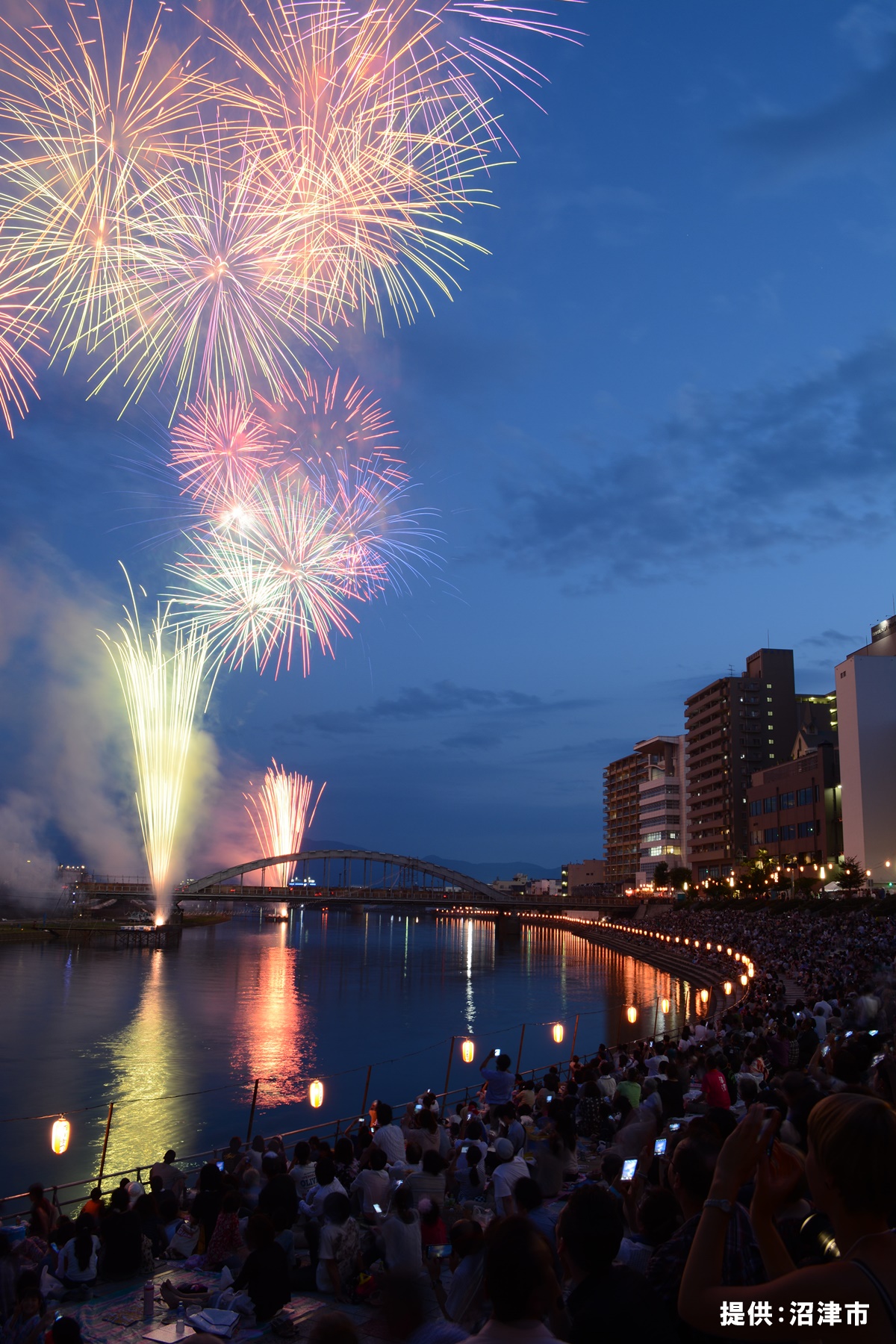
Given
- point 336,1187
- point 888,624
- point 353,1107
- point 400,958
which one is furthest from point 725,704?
point 336,1187

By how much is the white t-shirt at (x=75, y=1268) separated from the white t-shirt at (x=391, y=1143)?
289 cm

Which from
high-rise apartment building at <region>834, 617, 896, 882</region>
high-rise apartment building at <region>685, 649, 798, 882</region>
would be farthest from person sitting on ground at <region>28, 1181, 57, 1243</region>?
high-rise apartment building at <region>685, 649, 798, 882</region>

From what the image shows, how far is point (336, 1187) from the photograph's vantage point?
8.05m

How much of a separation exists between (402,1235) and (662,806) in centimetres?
12999

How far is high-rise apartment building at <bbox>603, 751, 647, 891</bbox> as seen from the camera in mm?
144500

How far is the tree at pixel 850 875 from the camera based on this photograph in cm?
6109

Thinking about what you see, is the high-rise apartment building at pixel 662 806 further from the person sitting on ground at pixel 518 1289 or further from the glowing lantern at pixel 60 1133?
the person sitting on ground at pixel 518 1289

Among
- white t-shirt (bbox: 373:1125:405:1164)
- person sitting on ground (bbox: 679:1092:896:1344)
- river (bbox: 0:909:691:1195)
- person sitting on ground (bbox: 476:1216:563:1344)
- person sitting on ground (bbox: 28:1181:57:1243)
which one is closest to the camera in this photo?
person sitting on ground (bbox: 679:1092:896:1344)

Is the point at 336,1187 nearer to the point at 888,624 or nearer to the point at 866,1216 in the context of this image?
the point at 866,1216

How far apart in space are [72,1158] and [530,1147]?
50.4ft

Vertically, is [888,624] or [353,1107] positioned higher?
[888,624]

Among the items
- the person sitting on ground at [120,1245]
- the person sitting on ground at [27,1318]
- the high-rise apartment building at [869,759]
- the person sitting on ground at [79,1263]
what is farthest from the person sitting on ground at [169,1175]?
the high-rise apartment building at [869,759]

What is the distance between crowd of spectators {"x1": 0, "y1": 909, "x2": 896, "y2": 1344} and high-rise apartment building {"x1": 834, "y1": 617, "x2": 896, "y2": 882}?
51732 mm

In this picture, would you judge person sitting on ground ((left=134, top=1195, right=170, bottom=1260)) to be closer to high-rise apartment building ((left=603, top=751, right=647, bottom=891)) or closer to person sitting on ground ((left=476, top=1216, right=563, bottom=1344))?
person sitting on ground ((left=476, top=1216, right=563, bottom=1344))
